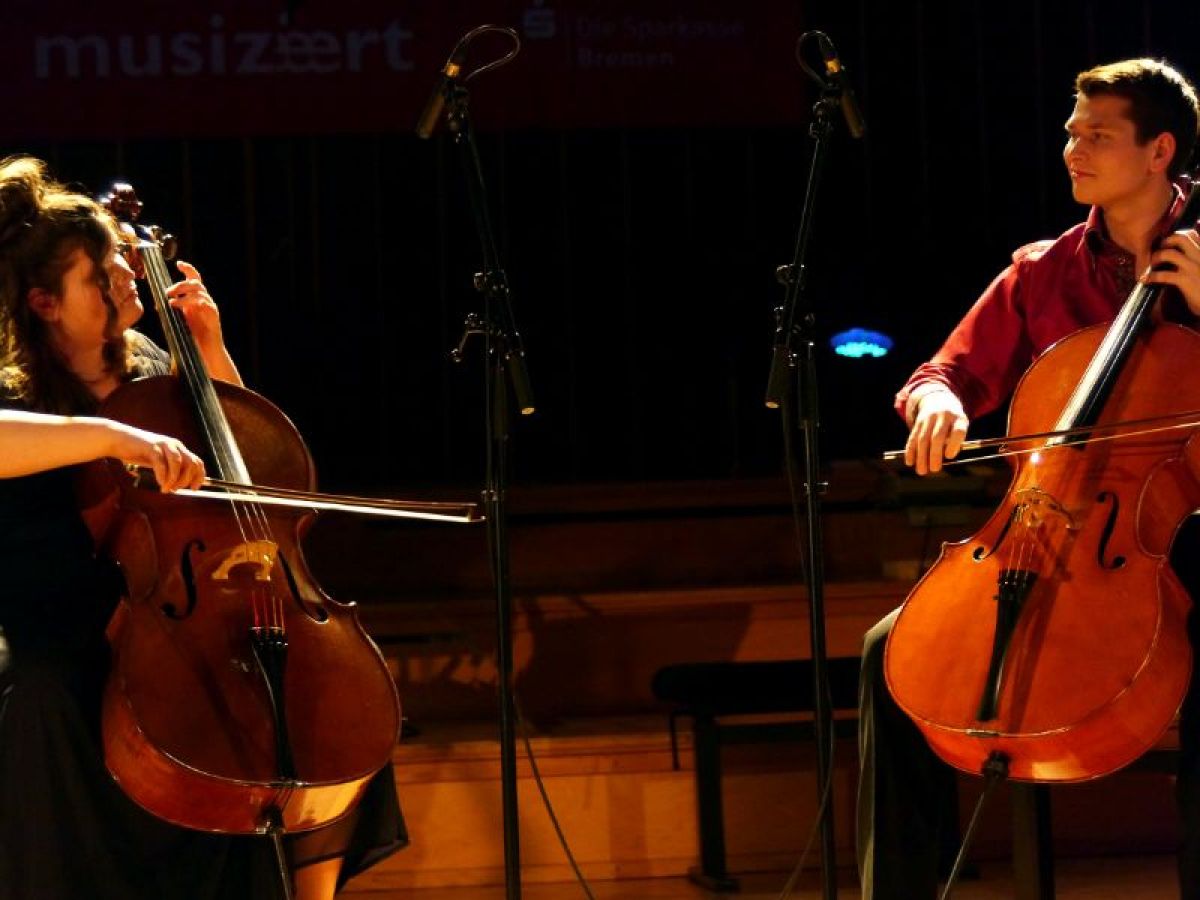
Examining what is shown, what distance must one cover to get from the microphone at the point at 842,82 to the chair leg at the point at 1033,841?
3.45ft

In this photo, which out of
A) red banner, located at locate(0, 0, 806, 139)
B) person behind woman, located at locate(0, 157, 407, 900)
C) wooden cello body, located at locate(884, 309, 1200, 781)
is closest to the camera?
wooden cello body, located at locate(884, 309, 1200, 781)

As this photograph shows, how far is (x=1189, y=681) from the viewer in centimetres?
200

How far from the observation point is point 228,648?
203 cm

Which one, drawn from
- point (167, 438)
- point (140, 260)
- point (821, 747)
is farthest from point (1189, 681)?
point (140, 260)

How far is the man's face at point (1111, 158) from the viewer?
2.41 metres

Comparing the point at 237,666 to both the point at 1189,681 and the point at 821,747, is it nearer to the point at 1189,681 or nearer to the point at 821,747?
the point at 821,747

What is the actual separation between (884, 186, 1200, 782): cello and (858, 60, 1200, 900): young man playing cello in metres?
0.11

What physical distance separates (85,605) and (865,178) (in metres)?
2.97

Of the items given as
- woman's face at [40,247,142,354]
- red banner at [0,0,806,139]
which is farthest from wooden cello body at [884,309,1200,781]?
red banner at [0,0,806,139]

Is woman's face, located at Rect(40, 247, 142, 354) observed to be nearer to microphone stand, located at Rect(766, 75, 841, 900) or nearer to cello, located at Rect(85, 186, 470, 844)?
cello, located at Rect(85, 186, 470, 844)

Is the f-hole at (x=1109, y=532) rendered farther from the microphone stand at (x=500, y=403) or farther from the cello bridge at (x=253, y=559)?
the cello bridge at (x=253, y=559)

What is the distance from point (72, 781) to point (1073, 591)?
131 centimetres

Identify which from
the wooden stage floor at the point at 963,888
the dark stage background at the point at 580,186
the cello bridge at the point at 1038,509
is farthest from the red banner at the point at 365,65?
the cello bridge at the point at 1038,509

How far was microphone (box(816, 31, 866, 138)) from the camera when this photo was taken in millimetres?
2396
